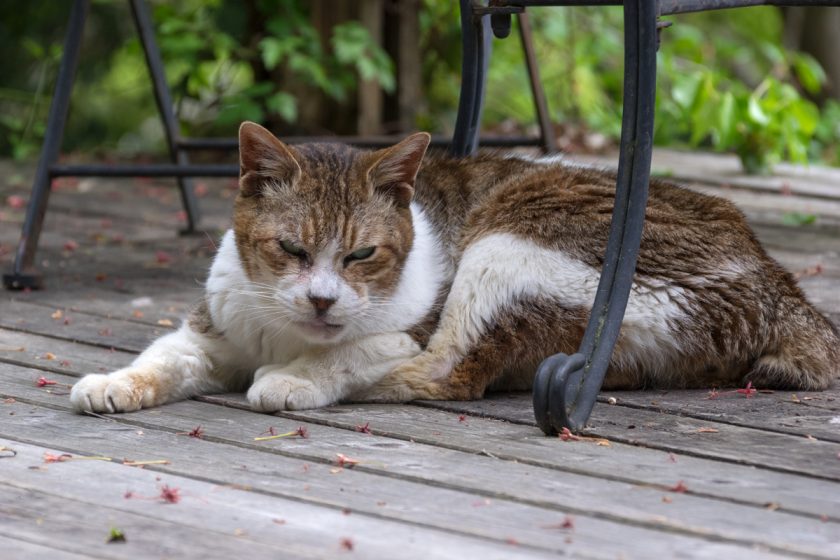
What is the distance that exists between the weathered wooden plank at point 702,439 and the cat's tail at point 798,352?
14.4 inches

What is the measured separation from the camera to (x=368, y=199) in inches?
127

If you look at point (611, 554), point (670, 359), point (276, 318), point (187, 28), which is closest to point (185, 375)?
point (276, 318)

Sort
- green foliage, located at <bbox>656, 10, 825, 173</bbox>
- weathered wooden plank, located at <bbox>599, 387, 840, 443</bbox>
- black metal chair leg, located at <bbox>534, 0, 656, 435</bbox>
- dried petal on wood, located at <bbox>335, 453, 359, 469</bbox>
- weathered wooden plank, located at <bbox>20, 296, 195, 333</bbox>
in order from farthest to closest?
green foliage, located at <bbox>656, 10, 825, 173</bbox>
weathered wooden plank, located at <bbox>20, 296, 195, 333</bbox>
weathered wooden plank, located at <bbox>599, 387, 840, 443</bbox>
black metal chair leg, located at <bbox>534, 0, 656, 435</bbox>
dried petal on wood, located at <bbox>335, 453, 359, 469</bbox>

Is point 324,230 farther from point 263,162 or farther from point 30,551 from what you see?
point 30,551

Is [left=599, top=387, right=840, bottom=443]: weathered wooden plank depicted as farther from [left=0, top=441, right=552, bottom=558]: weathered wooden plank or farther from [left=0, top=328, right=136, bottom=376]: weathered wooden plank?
[left=0, top=328, right=136, bottom=376]: weathered wooden plank

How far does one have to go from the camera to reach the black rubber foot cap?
4.36m

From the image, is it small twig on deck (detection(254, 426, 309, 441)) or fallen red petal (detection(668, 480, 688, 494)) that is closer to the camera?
fallen red petal (detection(668, 480, 688, 494))

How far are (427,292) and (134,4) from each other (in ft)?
7.36

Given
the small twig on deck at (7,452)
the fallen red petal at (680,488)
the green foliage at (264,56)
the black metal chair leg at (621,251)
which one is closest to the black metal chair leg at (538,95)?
the green foliage at (264,56)

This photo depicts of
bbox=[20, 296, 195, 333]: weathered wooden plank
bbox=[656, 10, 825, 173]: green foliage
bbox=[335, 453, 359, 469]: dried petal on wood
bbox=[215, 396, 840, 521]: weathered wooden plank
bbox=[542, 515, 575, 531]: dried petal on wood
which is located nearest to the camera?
bbox=[542, 515, 575, 531]: dried petal on wood

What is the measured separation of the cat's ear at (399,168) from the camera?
10.4 ft

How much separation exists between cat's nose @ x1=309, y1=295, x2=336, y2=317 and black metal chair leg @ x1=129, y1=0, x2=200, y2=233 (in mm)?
2244

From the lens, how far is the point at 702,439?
106 inches

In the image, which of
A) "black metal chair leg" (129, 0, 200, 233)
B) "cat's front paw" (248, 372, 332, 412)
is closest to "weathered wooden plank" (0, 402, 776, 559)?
"cat's front paw" (248, 372, 332, 412)
